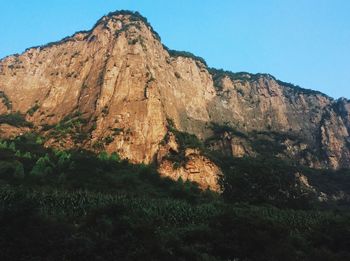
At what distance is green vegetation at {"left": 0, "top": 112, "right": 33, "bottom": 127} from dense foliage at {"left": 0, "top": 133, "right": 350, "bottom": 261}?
44689 millimetres

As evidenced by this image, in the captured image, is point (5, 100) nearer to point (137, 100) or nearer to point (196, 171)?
point (137, 100)

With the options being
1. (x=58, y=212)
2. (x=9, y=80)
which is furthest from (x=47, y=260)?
(x=9, y=80)

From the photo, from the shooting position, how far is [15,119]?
144m

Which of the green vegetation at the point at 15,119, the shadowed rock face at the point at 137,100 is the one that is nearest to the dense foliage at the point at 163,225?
the shadowed rock face at the point at 137,100

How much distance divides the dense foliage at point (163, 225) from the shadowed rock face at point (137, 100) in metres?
32.6

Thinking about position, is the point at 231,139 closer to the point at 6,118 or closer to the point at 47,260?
the point at 6,118

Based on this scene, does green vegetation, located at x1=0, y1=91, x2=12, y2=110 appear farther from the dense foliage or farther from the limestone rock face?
the limestone rock face

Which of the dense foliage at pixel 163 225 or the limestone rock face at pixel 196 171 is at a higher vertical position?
the limestone rock face at pixel 196 171

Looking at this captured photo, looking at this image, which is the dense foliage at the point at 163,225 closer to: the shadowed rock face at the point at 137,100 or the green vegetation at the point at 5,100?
the shadowed rock face at the point at 137,100

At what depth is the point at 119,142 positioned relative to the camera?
122 m

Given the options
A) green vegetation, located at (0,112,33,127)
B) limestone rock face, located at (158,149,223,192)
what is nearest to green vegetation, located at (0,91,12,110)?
green vegetation, located at (0,112,33,127)

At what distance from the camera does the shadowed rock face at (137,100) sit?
419 ft

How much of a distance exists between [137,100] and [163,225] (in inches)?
3411

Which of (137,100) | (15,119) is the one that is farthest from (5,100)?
(137,100)
